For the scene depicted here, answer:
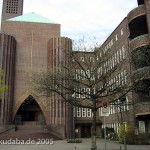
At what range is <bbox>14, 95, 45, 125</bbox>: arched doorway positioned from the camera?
5680cm

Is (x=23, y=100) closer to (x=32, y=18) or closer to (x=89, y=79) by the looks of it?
(x=32, y=18)

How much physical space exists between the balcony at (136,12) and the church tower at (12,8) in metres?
62.9

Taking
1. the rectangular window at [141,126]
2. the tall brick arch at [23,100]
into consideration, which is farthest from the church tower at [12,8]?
the rectangular window at [141,126]

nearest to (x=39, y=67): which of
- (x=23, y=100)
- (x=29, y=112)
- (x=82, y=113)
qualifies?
(x=23, y=100)

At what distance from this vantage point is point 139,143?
32.6m

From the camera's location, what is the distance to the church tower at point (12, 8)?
9364cm

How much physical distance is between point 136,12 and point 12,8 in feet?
218

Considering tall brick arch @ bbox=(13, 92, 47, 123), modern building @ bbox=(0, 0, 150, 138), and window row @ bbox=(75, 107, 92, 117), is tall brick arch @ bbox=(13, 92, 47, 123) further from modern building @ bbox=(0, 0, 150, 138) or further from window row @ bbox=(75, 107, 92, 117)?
window row @ bbox=(75, 107, 92, 117)

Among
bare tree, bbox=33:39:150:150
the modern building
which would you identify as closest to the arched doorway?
the modern building

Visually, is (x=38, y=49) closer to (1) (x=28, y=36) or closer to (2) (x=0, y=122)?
(1) (x=28, y=36)

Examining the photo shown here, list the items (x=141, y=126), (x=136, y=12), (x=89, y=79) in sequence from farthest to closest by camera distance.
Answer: (x=141, y=126) < (x=136, y=12) < (x=89, y=79)

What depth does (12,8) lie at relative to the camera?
9506 cm

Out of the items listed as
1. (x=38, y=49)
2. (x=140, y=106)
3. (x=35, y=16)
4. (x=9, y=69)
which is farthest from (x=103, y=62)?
(x=35, y=16)

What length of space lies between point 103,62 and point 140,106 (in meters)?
12.7
